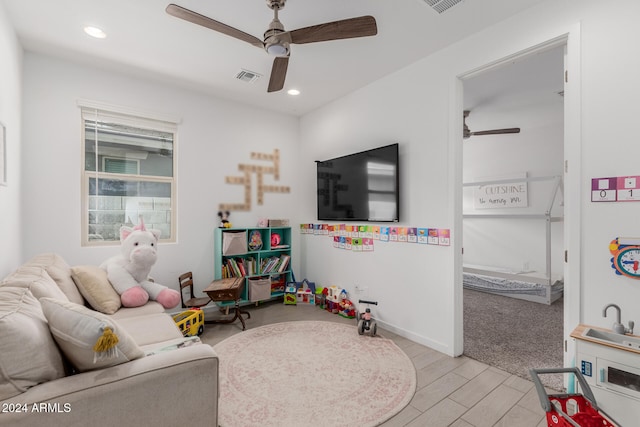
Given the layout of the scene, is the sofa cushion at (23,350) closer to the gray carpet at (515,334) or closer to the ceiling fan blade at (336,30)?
the ceiling fan blade at (336,30)

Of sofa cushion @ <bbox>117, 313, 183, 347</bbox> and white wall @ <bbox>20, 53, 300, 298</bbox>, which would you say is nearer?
sofa cushion @ <bbox>117, 313, 183, 347</bbox>

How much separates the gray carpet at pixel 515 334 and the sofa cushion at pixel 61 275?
3.19m

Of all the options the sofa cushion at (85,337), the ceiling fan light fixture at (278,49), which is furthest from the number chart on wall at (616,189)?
the sofa cushion at (85,337)

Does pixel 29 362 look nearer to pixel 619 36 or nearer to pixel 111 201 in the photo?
pixel 111 201

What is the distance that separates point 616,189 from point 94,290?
3652mm

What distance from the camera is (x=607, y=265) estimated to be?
1825 mm

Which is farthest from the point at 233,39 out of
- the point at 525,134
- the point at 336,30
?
the point at 525,134

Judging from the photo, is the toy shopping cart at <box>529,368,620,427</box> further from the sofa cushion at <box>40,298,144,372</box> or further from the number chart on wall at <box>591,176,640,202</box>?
the sofa cushion at <box>40,298,144,372</box>

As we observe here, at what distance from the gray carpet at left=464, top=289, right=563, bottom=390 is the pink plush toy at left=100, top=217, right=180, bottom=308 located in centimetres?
285

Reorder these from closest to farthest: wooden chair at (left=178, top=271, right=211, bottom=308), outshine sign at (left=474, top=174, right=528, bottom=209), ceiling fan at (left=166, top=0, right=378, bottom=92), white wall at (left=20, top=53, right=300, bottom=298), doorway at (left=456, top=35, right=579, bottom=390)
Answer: ceiling fan at (left=166, top=0, right=378, bottom=92), doorway at (left=456, top=35, right=579, bottom=390), white wall at (left=20, top=53, right=300, bottom=298), wooden chair at (left=178, top=271, right=211, bottom=308), outshine sign at (left=474, top=174, right=528, bottom=209)

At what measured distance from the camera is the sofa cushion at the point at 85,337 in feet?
3.73

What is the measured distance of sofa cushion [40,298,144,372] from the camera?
114 cm

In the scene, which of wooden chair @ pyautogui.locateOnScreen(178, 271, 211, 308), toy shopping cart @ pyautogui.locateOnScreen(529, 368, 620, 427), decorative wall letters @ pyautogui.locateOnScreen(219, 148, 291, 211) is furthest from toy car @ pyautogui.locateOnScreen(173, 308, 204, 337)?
toy shopping cart @ pyautogui.locateOnScreen(529, 368, 620, 427)

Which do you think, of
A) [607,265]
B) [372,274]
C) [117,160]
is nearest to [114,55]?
[117,160]
